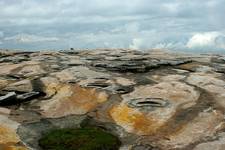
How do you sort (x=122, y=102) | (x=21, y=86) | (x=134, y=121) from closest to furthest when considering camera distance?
1. (x=134, y=121)
2. (x=122, y=102)
3. (x=21, y=86)

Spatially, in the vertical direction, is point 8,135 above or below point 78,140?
above

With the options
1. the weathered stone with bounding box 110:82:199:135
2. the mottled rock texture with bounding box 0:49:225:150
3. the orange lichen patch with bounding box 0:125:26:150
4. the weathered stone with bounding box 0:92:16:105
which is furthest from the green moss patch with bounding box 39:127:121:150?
the weathered stone with bounding box 0:92:16:105

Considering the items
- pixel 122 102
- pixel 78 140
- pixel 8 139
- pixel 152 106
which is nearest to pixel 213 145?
pixel 152 106

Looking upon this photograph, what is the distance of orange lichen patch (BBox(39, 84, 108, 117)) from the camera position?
26812mm

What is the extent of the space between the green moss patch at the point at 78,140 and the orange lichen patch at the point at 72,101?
3.03m

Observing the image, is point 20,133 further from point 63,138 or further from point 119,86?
point 119,86

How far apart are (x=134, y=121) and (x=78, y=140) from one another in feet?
12.4

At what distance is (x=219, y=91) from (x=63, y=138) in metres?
10.7

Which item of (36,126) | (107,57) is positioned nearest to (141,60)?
(107,57)

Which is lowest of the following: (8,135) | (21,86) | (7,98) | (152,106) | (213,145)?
(213,145)

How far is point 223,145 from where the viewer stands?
859 inches

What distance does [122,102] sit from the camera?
89.8 ft

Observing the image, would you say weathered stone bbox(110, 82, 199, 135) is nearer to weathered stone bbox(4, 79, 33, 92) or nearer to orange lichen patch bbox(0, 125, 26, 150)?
orange lichen patch bbox(0, 125, 26, 150)

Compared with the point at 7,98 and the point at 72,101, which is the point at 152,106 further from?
the point at 7,98
